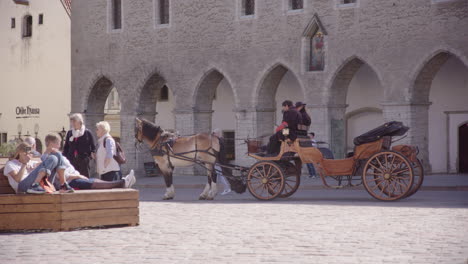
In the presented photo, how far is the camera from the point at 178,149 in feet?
61.2

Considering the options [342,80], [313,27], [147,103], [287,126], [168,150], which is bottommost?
[168,150]

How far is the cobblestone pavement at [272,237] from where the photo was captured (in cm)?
936

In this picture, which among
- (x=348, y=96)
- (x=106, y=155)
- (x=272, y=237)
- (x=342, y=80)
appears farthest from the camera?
(x=348, y=96)

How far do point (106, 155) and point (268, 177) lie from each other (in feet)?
12.6

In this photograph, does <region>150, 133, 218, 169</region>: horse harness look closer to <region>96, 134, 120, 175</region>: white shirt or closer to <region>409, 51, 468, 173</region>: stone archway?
<region>96, 134, 120, 175</region>: white shirt

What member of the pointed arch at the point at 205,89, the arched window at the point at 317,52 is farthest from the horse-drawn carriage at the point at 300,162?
the pointed arch at the point at 205,89

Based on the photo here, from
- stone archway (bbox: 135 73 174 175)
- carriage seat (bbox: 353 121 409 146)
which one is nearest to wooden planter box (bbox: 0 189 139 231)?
carriage seat (bbox: 353 121 409 146)

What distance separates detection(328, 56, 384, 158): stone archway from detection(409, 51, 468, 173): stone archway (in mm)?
1705

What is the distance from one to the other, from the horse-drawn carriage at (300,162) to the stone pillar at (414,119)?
888 cm

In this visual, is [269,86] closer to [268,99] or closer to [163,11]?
[268,99]

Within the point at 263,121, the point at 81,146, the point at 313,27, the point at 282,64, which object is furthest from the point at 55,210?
the point at 263,121

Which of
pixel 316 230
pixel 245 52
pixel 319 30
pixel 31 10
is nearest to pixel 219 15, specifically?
pixel 245 52

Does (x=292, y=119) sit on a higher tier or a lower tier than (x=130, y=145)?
higher

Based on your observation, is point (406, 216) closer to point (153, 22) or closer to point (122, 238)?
point (122, 238)
